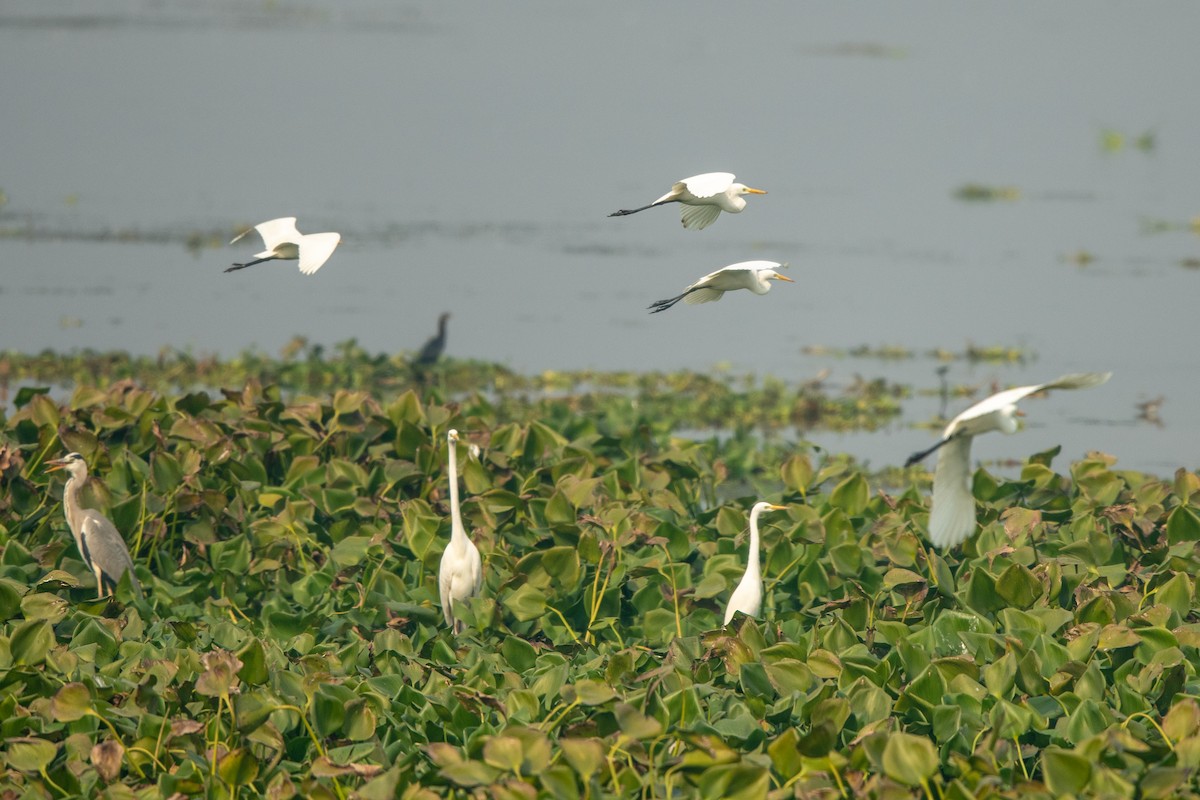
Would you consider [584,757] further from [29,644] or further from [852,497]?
[852,497]

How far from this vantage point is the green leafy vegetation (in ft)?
10.2

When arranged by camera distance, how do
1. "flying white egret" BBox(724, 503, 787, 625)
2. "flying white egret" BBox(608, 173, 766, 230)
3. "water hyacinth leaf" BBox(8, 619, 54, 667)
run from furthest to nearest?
"flying white egret" BBox(724, 503, 787, 625)
"water hyacinth leaf" BBox(8, 619, 54, 667)
"flying white egret" BBox(608, 173, 766, 230)

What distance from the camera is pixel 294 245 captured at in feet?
12.2

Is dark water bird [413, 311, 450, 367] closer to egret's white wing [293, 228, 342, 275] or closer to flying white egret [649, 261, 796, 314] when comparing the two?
egret's white wing [293, 228, 342, 275]

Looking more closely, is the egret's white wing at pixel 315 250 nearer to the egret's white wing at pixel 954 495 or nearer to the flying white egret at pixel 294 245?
the flying white egret at pixel 294 245

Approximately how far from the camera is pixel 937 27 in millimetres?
33438

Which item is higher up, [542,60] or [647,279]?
[647,279]

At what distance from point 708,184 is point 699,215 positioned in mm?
189

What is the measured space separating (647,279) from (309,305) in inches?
101

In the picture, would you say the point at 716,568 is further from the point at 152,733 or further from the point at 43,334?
the point at 43,334

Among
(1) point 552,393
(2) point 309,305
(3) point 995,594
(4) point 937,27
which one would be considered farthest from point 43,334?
(4) point 937,27

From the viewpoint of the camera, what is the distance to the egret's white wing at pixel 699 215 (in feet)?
11.7

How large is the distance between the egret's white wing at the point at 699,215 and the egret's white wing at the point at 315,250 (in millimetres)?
766

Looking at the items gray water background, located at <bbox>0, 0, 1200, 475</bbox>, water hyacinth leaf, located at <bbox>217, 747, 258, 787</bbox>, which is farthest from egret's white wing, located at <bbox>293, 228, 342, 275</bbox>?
gray water background, located at <bbox>0, 0, 1200, 475</bbox>
